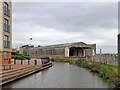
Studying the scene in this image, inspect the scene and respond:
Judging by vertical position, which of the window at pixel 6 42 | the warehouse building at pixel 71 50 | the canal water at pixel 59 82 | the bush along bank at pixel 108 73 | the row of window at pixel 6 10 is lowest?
the canal water at pixel 59 82

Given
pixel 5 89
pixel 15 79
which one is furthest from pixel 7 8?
pixel 5 89

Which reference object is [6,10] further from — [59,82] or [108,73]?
[108,73]

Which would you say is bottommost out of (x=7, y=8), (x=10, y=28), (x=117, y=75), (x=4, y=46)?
(x=117, y=75)

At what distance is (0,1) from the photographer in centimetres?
1812

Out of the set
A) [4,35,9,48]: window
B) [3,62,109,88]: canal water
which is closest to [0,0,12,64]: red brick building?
[4,35,9,48]: window

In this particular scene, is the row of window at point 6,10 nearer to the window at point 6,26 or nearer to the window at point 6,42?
the window at point 6,26

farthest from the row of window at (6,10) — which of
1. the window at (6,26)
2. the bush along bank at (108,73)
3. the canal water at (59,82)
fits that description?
the bush along bank at (108,73)

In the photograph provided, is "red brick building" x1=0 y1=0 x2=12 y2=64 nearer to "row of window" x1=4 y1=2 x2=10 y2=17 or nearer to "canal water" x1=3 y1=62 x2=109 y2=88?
"row of window" x1=4 y1=2 x2=10 y2=17

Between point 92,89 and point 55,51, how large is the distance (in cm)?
3675

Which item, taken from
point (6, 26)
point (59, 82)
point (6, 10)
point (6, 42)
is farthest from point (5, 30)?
point (59, 82)

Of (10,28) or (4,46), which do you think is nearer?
(4,46)

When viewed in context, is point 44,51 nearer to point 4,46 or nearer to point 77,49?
point 77,49

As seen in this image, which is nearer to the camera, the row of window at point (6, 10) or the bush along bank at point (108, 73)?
the bush along bank at point (108, 73)

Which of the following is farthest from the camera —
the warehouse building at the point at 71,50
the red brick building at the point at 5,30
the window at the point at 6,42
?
the warehouse building at the point at 71,50
